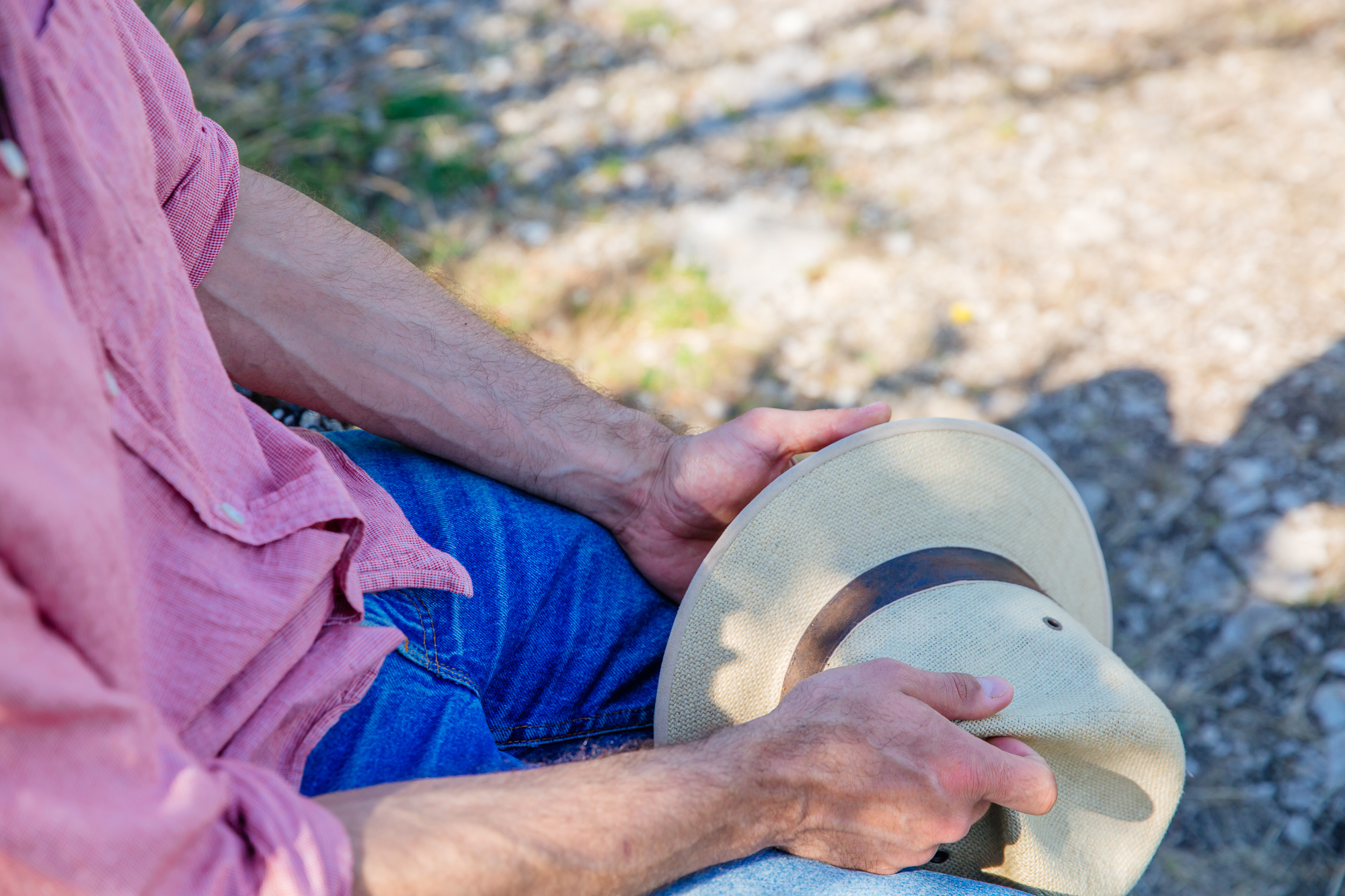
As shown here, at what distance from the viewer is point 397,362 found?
1.25 m

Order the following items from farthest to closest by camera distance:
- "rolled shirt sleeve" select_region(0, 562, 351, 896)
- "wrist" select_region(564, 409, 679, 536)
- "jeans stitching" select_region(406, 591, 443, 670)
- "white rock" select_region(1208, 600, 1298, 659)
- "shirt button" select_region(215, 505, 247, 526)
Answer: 1. "white rock" select_region(1208, 600, 1298, 659)
2. "wrist" select_region(564, 409, 679, 536)
3. "jeans stitching" select_region(406, 591, 443, 670)
4. "shirt button" select_region(215, 505, 247, 526)
5. "rolled shirt sleeve" select_region(0, 562, 351, 896)

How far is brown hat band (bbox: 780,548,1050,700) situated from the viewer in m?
1.06

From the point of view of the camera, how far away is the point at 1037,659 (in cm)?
103

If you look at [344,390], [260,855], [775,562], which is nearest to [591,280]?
[344,390]

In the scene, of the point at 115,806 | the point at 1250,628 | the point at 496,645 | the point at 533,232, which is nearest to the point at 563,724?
the point at 496,645

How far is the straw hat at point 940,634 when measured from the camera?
1020mm

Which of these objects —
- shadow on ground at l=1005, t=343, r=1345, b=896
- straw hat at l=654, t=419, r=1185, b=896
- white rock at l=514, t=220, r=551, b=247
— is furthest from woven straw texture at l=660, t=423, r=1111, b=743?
white rock at l=514, t=220, r=551, b=247

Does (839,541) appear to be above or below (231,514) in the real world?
below

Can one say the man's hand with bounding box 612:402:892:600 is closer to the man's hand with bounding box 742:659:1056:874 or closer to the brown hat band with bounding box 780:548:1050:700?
the brown hat band with bounding box 780:548:1050:700

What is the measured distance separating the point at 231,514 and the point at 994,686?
728 millimetres

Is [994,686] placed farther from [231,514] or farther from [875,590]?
[231,514]

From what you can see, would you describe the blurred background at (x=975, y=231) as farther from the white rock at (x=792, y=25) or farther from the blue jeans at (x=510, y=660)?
the blue jeans at (x=510, y=660)

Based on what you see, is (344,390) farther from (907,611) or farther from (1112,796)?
(1112,796)

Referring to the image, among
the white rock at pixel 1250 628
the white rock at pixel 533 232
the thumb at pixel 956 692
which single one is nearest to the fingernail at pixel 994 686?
the thumb at pixel 956 692
